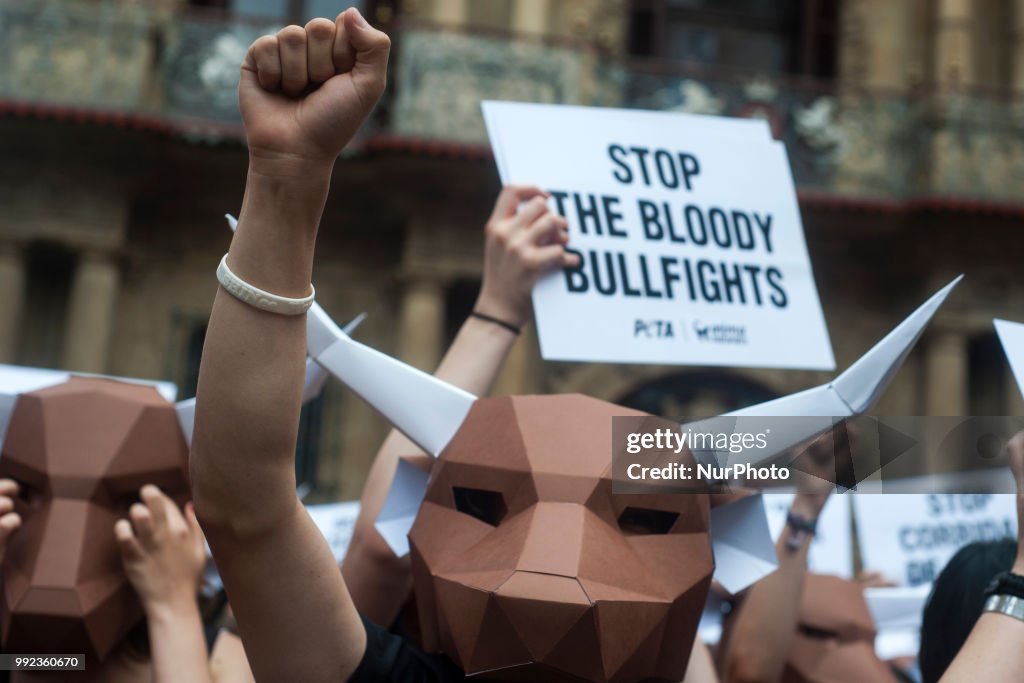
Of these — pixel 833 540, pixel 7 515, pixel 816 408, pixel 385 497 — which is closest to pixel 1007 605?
pixel 816 408

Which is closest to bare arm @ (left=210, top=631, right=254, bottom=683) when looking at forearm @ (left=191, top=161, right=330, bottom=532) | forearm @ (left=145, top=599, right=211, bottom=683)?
forearm @ (left=145, top=599, right=211, bottom=683)

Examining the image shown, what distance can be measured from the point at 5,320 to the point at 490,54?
5.08m

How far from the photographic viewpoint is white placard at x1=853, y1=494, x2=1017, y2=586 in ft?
15.4

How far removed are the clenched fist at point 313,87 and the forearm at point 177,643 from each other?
1.15m

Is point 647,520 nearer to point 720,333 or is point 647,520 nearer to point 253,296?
point 253,296

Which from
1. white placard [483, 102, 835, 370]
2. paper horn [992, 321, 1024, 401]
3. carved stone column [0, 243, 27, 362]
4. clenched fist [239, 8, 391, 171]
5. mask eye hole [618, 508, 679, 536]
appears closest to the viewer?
clenched fist [239, 8, 391, 171]

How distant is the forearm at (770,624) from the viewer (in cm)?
289

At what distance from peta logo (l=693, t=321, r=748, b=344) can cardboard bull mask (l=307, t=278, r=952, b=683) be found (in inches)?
26.9

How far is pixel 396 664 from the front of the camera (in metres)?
1.76

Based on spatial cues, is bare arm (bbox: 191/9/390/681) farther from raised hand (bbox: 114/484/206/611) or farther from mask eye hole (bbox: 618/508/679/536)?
raised hand (bbox: 114/484/206/611)

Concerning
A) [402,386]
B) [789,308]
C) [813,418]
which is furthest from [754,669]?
[402,386]

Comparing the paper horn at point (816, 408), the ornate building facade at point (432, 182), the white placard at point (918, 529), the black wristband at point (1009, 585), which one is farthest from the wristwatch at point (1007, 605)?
the ornate building facade at point (432, 182)

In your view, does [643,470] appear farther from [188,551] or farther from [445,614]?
[188,551]

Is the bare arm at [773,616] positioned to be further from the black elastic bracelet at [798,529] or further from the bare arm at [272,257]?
the bare arm at [272,257]
